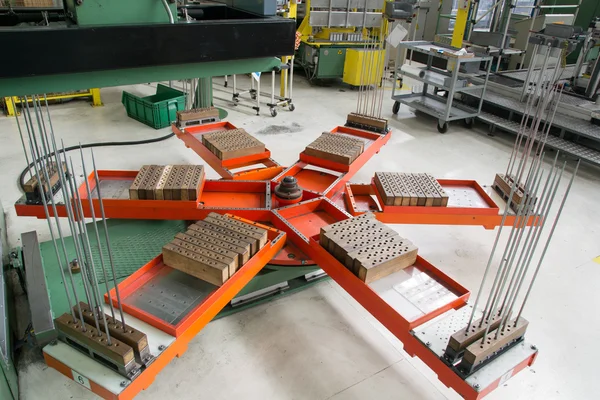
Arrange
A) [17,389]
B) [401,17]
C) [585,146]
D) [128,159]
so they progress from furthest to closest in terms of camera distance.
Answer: [401,17], [585,146], [128,159], [17,389]

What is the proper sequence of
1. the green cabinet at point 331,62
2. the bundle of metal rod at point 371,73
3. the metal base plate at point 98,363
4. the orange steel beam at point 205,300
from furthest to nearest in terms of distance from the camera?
the green cabinet at point 331,62 → the bundle of metal rod at point 371,73 → the orange steel beam at point 205,300 → the metal base plate at point 98,363

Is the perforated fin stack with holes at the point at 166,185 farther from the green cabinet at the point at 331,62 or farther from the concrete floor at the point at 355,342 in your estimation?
the green cabinet at the point at 331,62

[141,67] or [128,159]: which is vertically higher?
[141,67]

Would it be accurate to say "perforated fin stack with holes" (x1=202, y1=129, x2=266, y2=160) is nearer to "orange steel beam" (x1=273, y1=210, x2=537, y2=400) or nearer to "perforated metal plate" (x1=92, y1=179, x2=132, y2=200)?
"perforated metal plate" (x1=92, y1=179, x2=132, y2=200)

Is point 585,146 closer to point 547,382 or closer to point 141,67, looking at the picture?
point 547,382

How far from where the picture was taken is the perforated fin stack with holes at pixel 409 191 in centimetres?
269

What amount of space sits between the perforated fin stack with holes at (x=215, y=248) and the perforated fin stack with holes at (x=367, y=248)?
366mm

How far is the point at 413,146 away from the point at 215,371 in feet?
12.2

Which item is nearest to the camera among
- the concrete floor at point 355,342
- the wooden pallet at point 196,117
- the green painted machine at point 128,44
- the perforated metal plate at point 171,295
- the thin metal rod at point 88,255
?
the green painted machine at point 128,44

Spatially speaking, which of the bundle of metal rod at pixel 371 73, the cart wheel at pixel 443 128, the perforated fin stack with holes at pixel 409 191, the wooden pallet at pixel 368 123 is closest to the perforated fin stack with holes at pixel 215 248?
the perforated fin stack with holes at pixel 409 191

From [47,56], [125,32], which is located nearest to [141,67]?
[125,32]

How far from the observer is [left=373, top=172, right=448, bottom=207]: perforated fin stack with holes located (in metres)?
2.69

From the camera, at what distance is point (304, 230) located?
101 inches

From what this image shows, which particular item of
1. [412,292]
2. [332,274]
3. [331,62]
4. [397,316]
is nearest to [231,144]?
[332,274]
